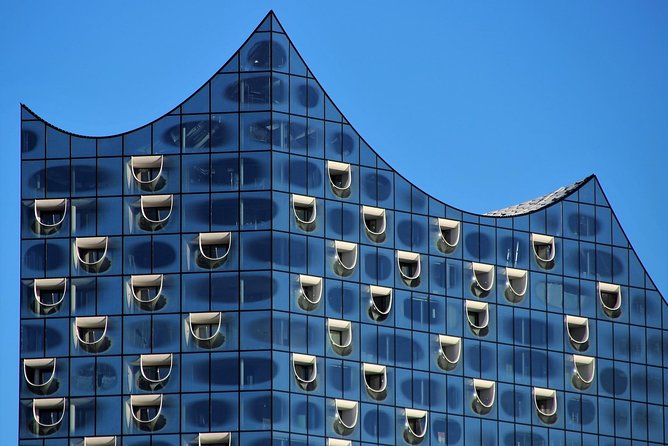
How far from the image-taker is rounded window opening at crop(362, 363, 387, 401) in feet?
452

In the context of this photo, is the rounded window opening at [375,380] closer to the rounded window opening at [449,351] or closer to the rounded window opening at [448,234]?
the rounded window opening at [449,351]

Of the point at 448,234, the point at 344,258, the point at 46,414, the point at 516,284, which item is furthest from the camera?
the point at 516,284

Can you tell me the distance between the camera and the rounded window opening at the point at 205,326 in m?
136

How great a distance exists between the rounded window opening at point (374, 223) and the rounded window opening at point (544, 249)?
37.6 ft

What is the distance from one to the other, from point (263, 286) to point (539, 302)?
65.8 feet

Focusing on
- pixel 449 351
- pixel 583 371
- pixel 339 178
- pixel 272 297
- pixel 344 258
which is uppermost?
pixel 339 178

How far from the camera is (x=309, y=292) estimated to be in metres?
138

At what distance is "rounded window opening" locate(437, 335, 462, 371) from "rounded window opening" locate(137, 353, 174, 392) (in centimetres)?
1694

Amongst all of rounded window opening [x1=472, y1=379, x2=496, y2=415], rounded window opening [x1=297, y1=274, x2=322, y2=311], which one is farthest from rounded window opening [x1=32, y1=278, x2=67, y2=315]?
rounded window opening [x1=472, y1=379, x2=496, y2=415]

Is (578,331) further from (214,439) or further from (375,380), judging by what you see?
(214,439)

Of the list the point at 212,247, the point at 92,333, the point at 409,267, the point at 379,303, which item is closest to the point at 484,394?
the point at 379,303

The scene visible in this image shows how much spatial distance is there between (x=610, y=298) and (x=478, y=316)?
10740 millimetres

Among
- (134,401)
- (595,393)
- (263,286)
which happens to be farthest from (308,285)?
(595,393)

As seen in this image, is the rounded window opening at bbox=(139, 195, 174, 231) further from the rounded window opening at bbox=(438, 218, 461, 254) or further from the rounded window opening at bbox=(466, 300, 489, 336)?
the rounded window opening at bbox=(466, 300, 489, 336)
